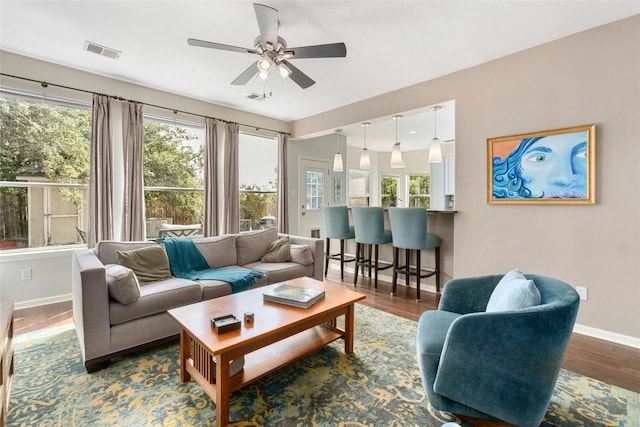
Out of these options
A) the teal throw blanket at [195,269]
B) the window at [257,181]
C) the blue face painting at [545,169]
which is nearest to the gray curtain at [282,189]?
the window at [257,181]

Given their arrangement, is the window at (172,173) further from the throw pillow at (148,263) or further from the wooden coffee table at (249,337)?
the wooden coffee table at (249,337)

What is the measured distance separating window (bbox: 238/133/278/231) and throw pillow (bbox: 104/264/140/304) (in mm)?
2909

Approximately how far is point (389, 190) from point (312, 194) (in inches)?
135

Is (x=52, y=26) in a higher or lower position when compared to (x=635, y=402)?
higher

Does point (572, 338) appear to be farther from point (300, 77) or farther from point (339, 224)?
point (300, 77)

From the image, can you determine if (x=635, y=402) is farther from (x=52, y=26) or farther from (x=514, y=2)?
(x=52, y=26)

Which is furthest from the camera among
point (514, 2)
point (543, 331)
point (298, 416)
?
point (514, 2)

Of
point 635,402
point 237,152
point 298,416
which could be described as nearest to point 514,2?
point 635,402

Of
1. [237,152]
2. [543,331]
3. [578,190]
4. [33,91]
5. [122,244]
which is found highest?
[33,91]

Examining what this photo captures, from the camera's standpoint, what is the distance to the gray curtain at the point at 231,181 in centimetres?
461

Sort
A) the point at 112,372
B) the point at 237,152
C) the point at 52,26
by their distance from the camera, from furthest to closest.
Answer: the point at 237,152 → the point at 52,26 → the point at 112,372

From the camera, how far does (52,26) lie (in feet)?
8.47

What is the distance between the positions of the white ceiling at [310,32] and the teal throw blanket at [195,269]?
1.96m

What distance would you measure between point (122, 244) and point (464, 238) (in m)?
3.54
